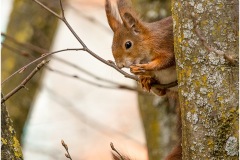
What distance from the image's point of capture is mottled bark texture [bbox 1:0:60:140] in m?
4.02


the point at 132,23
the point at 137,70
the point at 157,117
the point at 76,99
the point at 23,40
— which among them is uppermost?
the point at 132,23

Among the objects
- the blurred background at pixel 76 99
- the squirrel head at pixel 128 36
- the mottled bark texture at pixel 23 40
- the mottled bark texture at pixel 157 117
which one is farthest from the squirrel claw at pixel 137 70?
the mottled bark texture at pixel 23 40

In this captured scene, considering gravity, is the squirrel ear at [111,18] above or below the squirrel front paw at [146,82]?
above

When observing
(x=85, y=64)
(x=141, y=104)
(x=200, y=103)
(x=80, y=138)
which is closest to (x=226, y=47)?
(x=200, y=103)

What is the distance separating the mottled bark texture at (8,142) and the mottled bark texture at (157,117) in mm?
1481

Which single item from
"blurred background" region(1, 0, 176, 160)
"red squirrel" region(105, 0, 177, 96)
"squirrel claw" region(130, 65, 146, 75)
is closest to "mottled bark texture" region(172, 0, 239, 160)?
"squirrel claw" region(130, 65, 146, 75)

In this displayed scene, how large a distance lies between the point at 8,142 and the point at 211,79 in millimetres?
662

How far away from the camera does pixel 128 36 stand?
2.77 m

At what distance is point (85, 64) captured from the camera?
8.91 m

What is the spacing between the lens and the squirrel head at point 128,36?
2.70m

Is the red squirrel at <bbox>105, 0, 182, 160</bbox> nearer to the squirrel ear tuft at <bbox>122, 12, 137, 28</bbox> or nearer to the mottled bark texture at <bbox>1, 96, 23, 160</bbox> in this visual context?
the squirrel ear tuft at <bbox>122, 12, 137, 28</bbox>

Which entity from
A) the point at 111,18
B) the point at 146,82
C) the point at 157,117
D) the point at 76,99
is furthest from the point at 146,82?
the point at 76,99

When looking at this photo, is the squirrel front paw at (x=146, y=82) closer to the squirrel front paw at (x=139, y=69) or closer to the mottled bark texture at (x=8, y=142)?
the squirrel front paw at (x=139, y=69)

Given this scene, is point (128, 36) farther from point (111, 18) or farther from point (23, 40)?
point (23, 40)
